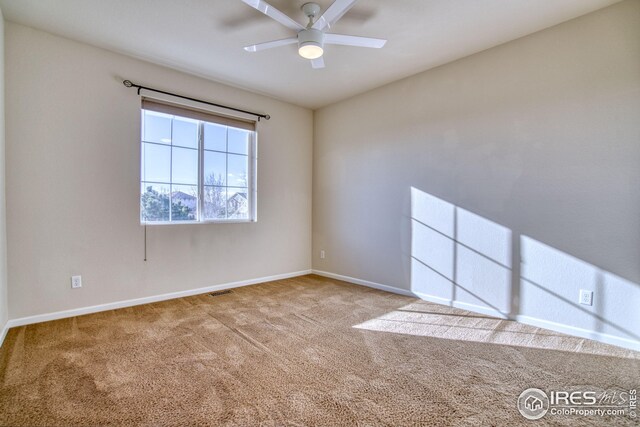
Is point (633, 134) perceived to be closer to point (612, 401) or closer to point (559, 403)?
point (612, 401)

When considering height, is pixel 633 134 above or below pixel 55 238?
above

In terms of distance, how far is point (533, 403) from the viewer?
1727 millimetres

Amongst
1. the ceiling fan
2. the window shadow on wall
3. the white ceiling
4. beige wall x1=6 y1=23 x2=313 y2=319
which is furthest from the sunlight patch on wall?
beige wall x1=6 y1=23 x2=313 y2=319

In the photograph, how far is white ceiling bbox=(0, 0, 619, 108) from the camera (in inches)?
96.9

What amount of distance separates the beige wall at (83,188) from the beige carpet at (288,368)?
0.38 m

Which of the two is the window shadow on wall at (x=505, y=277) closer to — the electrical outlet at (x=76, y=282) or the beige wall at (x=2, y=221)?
the electrical outlet at (x=76, y=282)

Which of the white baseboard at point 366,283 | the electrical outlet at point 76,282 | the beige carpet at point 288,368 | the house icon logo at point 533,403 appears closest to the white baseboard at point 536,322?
the white baseboard at point 366,283

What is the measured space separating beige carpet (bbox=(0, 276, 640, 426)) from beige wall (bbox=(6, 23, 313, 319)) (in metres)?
0.38

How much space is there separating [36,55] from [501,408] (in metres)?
4.58

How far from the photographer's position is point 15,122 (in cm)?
270

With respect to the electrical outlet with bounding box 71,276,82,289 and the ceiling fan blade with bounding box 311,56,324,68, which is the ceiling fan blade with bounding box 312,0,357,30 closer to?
the ceiling fan blade with bounding box 311,56,324,68

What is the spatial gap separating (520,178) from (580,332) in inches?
56.3

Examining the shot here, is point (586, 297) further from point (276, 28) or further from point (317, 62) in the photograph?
point (276, 28)

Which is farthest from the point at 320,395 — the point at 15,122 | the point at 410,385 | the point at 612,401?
the point at 15,122
